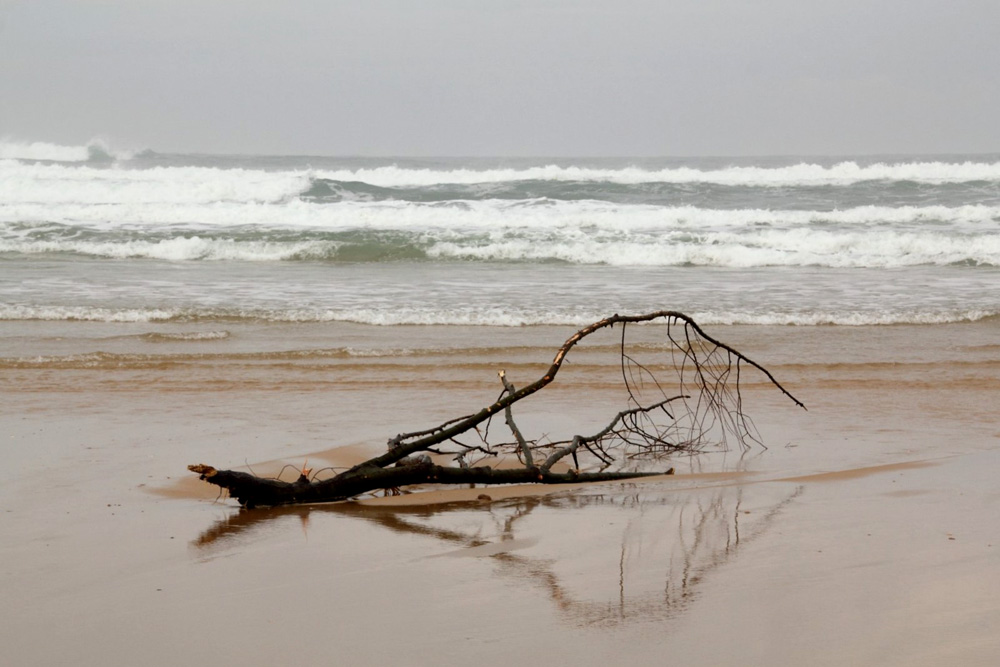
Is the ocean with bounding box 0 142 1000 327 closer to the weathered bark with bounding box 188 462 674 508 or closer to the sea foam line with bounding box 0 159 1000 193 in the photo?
the sea foam line with bounding box 0 159 1000 193

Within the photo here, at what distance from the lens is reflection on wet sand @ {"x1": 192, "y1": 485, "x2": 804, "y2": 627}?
314 cm

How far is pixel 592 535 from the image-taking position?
12.4 feet

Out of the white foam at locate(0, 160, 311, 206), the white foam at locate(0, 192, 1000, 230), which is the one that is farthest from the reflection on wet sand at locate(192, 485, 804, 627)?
the white foam at locate(0, 160, 311, 206)

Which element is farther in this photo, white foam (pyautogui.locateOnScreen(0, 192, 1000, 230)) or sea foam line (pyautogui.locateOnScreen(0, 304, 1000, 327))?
white foam (pyautogui.locateOnScreen(0, 192, 1000, 230))

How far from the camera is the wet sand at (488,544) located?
2.78m

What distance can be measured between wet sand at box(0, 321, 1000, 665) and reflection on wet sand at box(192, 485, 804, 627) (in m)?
0.01

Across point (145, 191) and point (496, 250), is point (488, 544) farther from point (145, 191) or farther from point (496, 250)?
point (145, 191)

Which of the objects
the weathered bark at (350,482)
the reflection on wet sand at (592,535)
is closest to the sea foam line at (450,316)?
the weathered bark at (350,482)

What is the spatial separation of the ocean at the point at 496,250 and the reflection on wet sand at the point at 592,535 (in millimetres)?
6224

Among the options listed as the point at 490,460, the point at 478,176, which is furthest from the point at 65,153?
the point at 490,460

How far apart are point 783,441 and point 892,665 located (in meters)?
3.19

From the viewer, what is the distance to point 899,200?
91.1 ft

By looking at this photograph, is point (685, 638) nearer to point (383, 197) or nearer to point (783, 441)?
point (783, 441)

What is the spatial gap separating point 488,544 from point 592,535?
43 cm
